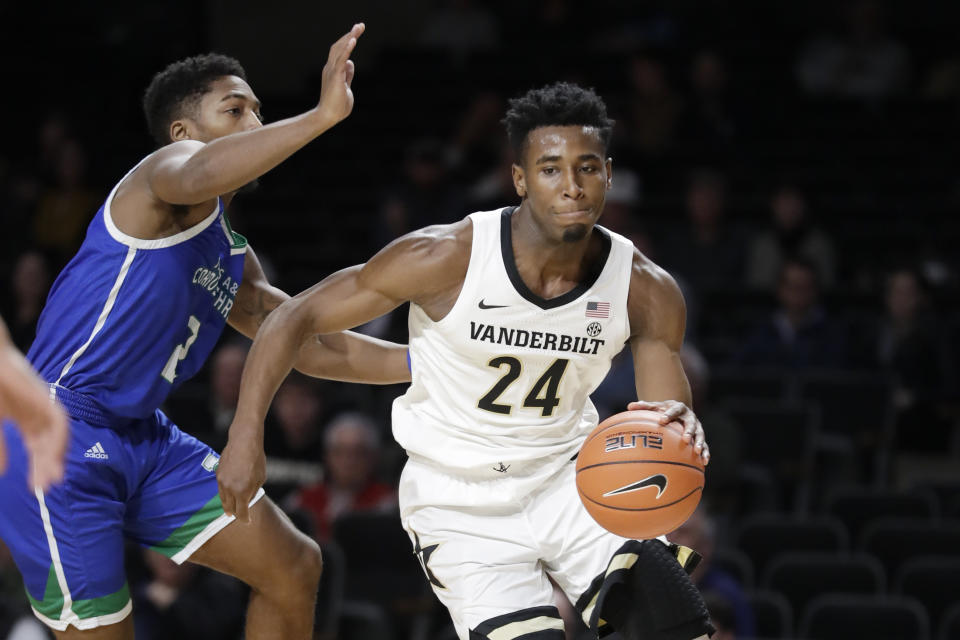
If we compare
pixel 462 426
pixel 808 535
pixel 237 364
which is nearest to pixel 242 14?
pixel 237 364

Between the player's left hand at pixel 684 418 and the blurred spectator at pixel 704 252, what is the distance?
17.7 feet

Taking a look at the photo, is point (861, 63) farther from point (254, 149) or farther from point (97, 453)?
point (97, 453)

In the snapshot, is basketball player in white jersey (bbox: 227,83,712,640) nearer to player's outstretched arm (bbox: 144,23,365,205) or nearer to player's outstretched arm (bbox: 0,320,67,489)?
player's outstretched arm (bbox: 144,23,365,205)

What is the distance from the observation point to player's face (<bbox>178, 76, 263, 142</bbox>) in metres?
4.27

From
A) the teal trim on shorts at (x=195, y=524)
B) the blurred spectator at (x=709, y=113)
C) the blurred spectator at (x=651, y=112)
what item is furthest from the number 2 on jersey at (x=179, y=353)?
the blurred spectator at (x=709, y=113)

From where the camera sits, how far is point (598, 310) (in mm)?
4070

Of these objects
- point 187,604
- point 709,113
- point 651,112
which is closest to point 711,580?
point 187,604

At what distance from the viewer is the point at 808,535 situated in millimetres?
7012

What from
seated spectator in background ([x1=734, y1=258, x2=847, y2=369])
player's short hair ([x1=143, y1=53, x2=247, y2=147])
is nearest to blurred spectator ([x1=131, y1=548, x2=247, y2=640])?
player's short hair ([x1=143, y1=53, x2=247, y2=147])

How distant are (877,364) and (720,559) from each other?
2.42 meters

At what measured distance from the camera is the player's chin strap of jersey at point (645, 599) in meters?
3.87

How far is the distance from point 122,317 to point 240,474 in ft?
1.98

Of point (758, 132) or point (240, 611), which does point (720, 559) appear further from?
point (758, 132)

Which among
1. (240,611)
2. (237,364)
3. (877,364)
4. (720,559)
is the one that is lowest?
(240,611)
